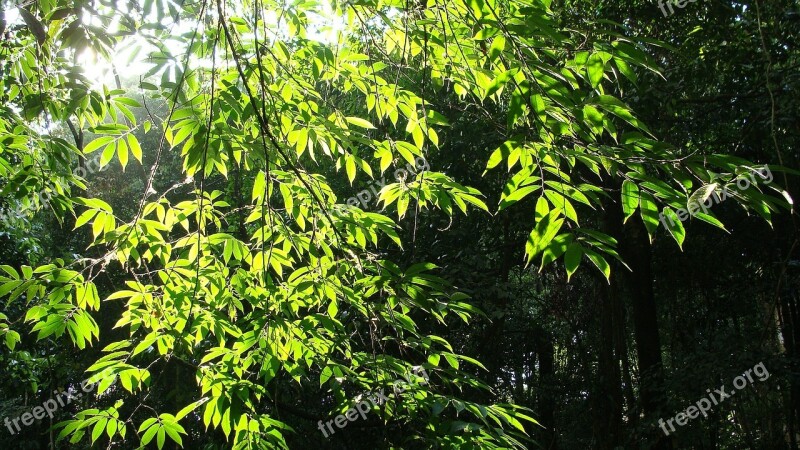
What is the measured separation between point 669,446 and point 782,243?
6.80ft

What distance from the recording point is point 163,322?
1.72 meters

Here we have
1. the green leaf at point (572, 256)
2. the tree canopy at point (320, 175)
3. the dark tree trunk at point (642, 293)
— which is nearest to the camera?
the green leaf at point (572, 256)

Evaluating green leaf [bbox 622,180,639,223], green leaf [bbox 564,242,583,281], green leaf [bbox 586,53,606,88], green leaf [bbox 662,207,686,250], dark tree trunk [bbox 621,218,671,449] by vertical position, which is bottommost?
green leaf [bbox 564,242,583,281]

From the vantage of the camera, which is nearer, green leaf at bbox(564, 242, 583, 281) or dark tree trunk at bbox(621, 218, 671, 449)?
green leaf at bbox(564, 242, 583, 281)

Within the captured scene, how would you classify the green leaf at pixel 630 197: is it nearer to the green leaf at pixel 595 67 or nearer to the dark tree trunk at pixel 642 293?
the green leaf at pixel 595 67

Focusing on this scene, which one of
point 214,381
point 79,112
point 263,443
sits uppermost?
point 79,112

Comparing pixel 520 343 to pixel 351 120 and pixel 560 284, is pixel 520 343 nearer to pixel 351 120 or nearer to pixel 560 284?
pixel 560 284

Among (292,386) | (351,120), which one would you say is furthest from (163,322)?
(292,386)

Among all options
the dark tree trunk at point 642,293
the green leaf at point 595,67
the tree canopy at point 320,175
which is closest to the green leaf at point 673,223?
the tree canopy at point 320,175

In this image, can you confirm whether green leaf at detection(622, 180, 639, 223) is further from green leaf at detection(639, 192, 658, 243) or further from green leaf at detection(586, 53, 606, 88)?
green leaf at detection(586, 53, 606, 88)

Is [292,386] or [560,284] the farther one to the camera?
[560,284]

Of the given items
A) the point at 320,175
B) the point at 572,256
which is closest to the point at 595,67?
the point at 572,256

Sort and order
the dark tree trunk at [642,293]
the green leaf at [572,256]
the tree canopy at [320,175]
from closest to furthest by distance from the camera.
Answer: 1. the green leaf at [572,256]
2. the tree canopy at [320,175]
3. the dark tree trunk at [642,293]

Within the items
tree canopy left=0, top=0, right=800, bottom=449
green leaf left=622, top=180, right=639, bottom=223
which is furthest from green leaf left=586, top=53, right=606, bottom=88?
green leaf left=622, top=180, right=639, bottom=223
